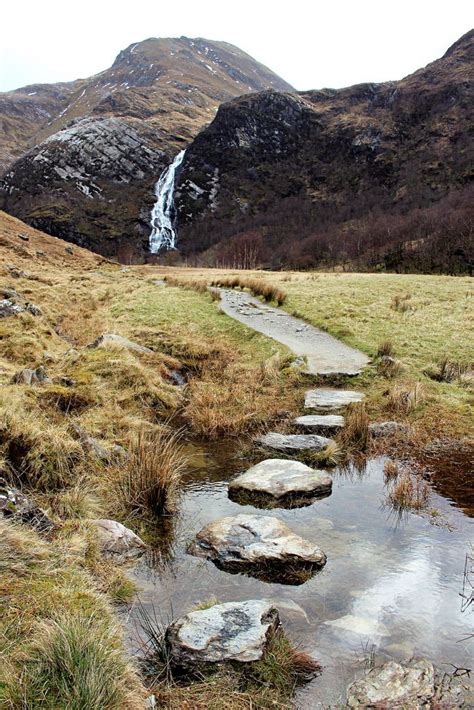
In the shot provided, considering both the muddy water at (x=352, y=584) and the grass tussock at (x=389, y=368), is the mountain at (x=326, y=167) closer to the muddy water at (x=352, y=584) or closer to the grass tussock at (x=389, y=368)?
the grass tussock at (x=389, y=368)

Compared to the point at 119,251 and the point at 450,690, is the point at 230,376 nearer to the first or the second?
the point at 450,690

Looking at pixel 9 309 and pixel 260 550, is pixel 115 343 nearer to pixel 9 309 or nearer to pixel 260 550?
pixel 9 309

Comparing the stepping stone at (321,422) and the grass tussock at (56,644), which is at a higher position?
the grass tussock at (56,644)

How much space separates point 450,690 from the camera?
3.86m

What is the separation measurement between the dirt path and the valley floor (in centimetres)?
49

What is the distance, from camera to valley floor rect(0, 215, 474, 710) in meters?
3.66

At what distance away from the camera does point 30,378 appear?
10.2 meters

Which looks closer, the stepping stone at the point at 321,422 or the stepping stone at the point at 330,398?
the stepping stone at the point at 321,422

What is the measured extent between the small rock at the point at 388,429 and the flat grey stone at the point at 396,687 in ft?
18.5

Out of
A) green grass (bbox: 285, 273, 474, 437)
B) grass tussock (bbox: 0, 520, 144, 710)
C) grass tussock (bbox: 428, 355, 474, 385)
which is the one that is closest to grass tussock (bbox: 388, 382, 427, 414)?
green grass (bbox: 285, 273, 474, 437)

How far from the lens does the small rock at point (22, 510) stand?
5.50 m

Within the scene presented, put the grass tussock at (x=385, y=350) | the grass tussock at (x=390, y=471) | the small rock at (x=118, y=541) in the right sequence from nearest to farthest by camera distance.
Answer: the small rock at (x=118, y=541) → the grass tussock at (x=390, y=471) → the grass tussock at (x=385, y=350)

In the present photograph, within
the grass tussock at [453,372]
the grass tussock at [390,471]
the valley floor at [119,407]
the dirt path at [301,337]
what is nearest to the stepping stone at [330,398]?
the valley floor at [119,407]

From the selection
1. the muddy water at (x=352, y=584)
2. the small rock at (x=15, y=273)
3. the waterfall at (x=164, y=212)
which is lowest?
the muddy water at (x=352, y=584)
